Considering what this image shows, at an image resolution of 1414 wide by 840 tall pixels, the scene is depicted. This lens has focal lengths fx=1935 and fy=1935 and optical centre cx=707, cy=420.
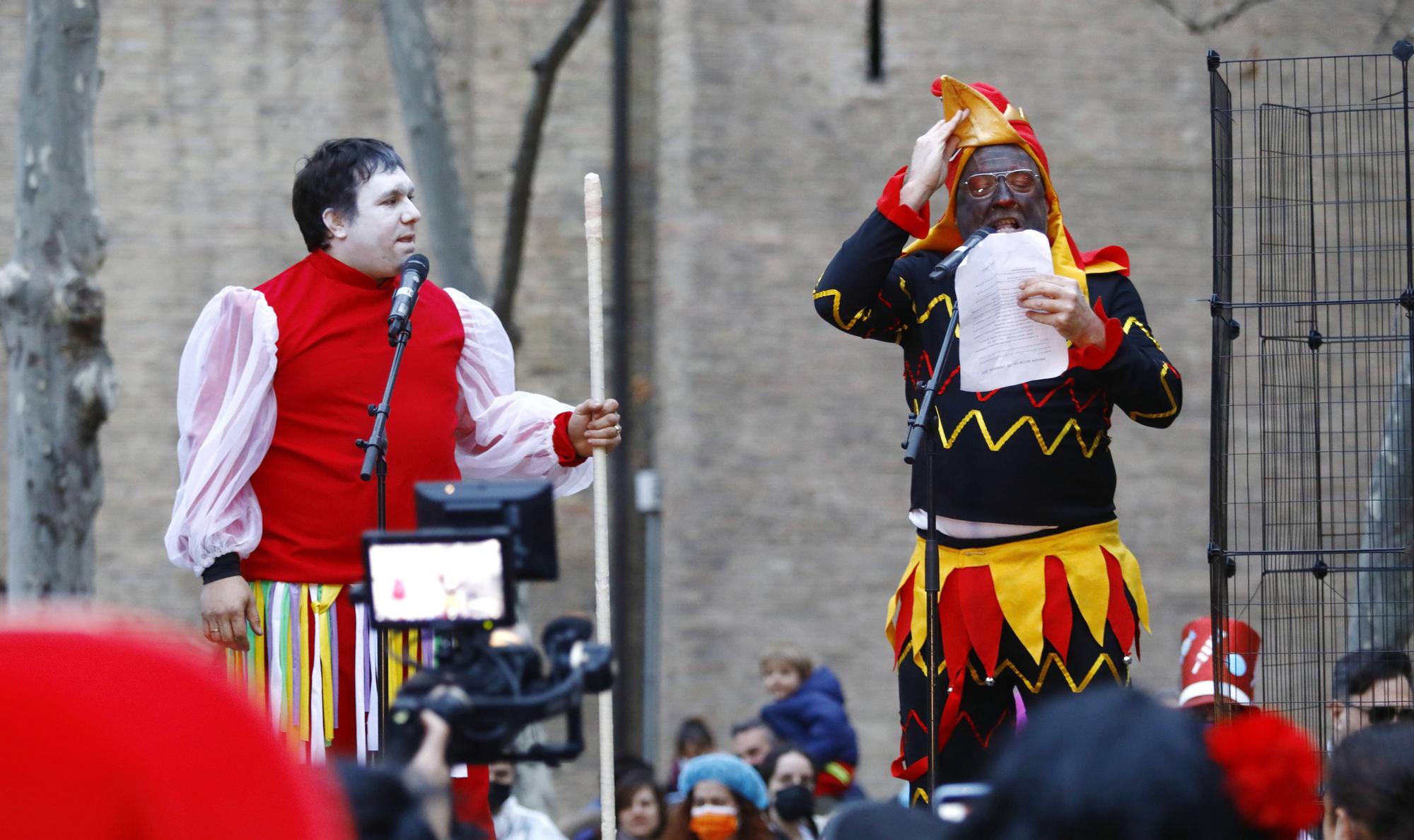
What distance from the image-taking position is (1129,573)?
455cm

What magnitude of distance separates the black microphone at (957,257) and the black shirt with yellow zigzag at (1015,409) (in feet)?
0.52

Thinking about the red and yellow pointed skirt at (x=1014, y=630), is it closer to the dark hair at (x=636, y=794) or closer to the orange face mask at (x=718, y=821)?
the orange face mask at (x=718, y=821)

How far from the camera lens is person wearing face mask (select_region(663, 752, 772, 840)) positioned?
6938mm

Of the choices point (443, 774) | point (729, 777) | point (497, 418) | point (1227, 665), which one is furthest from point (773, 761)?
point (443, 774)

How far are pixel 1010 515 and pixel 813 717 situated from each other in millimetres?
4662

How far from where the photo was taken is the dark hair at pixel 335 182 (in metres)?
4.60

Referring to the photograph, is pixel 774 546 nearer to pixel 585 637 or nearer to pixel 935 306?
pixel 935 306

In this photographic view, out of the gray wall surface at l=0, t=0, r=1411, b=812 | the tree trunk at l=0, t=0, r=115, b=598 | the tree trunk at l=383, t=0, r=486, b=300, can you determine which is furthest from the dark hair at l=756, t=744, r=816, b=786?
the gray wall surface at l=0, t=0, r=1411, b=812

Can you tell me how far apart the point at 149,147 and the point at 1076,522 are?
8957mm

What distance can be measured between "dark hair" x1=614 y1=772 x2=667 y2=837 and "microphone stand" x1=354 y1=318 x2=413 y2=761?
3.43m

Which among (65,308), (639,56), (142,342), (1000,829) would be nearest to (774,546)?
(639,56)

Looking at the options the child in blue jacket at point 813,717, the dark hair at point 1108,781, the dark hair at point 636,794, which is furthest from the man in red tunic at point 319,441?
the child in blue jacket at point 813,717

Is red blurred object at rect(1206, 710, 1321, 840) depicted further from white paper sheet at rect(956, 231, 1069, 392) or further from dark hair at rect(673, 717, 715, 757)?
dark hair at rect(673, 717, 715, 757)

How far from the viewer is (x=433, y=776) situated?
243cm
